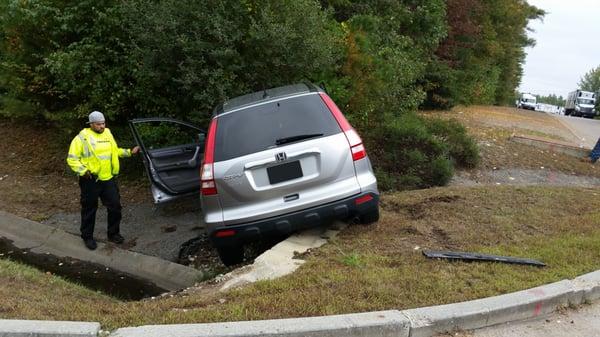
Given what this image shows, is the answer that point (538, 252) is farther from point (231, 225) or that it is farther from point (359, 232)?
point (231, 225)

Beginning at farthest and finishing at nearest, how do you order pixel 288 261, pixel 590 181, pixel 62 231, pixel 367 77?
pixel 590 181 < pixel 367 77 < pixel 62 231 < pixel 288 261

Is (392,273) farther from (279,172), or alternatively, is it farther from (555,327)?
(279,172)

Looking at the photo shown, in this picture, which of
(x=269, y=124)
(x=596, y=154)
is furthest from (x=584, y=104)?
(x=269, y=124)

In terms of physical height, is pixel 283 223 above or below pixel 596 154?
above

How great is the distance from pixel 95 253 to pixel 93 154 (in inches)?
49.3

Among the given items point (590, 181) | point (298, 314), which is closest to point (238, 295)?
point (298, 314)

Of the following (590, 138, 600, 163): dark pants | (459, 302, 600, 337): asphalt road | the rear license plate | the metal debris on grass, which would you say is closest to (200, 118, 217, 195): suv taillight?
the rear license plate

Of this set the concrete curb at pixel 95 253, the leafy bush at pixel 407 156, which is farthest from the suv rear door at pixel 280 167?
the leafy bush at pixel 407 156

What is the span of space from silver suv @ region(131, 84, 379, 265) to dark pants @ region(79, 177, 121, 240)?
217 cm

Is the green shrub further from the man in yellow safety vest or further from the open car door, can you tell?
the man in yellow safety vest

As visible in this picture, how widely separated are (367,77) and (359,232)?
416cm

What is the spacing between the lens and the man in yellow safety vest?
6.11 m

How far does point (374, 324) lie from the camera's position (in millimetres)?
3281

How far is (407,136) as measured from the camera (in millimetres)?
9102
